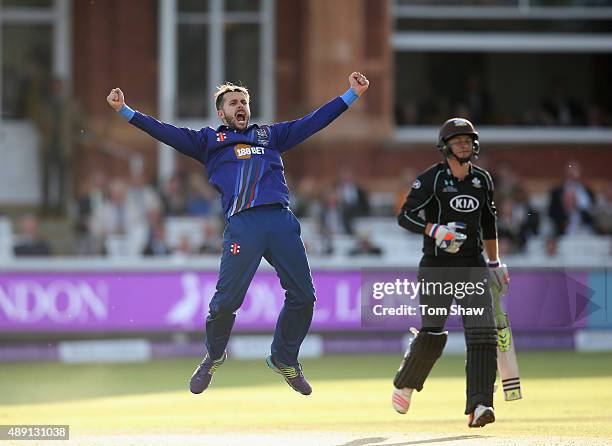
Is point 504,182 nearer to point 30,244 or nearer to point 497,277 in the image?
point 30,244

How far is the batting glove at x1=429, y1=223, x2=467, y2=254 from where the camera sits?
9922 mm

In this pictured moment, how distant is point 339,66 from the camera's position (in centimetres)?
2181

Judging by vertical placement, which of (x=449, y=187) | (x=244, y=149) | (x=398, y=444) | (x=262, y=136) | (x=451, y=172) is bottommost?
(x=398, y=444)

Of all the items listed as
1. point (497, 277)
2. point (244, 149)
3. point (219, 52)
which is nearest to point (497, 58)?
point (219, 52)

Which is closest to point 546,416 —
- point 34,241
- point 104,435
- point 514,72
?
point 104,435

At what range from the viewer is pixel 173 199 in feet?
63.8

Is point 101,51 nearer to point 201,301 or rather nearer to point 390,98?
point 390,98

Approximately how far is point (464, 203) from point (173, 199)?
9836mm

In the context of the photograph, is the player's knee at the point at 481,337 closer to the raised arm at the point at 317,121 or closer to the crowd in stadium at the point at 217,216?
the raised arm at the point at 317,121

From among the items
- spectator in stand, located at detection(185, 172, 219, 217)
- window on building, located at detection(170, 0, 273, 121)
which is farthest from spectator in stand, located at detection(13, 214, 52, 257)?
window on building, located at detection(170, 0, 273, 121)

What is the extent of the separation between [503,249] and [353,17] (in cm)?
539

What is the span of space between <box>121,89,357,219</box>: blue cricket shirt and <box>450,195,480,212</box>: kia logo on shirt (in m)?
1.02

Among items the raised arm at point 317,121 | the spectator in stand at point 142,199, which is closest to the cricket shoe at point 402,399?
the raised arm at point 317,121

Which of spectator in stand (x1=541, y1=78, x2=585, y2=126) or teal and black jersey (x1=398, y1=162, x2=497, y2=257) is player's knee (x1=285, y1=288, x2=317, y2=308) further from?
spectator in stand (x1=541, y1=78, x2=585, y2=126)
